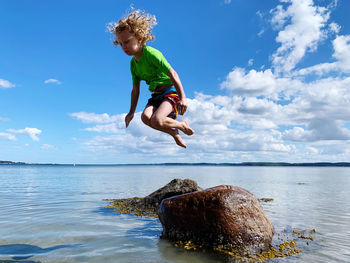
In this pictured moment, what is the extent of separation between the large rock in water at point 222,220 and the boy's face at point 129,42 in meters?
4.78

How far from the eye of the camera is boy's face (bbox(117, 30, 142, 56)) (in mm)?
5094

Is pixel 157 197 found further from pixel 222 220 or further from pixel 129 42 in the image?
pixel 129 42

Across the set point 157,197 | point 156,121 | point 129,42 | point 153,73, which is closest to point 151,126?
point 156,121

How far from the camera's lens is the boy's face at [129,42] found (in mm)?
5094

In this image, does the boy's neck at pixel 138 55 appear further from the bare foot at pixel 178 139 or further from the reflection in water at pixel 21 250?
the reflection in water at pixel 21 250

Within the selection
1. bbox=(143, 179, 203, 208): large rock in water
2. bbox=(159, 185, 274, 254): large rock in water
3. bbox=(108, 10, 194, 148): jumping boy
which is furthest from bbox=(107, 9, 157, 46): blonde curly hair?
bbox=(143, 179, 203, 208): large rock in water

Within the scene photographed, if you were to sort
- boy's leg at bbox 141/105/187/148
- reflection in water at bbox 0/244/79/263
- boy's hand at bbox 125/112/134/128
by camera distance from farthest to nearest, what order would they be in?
reflection in water at bbox 0/244/79/263
boy's hand at bbox 125/112/134/128
boy's leg at bbox 141/105/187/148

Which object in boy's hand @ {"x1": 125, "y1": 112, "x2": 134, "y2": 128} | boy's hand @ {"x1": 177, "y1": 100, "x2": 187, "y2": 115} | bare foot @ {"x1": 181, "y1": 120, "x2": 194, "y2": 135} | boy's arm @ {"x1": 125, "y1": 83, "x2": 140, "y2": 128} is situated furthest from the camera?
boy's hand @ {"x1": 125, "y1": 112, "x2": 134, "y2": 128}

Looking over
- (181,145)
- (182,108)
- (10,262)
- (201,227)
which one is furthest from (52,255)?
(182,108)

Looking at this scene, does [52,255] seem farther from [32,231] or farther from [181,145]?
[181,145]

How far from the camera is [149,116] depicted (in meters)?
5.30

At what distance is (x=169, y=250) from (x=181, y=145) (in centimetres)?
371

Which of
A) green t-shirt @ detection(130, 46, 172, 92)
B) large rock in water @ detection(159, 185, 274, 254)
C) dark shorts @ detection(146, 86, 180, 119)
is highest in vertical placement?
green t-shirt @ detection(130, 46, 172, 92)

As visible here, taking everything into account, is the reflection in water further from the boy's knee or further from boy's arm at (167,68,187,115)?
boy's arm at (167,68,187,115)
